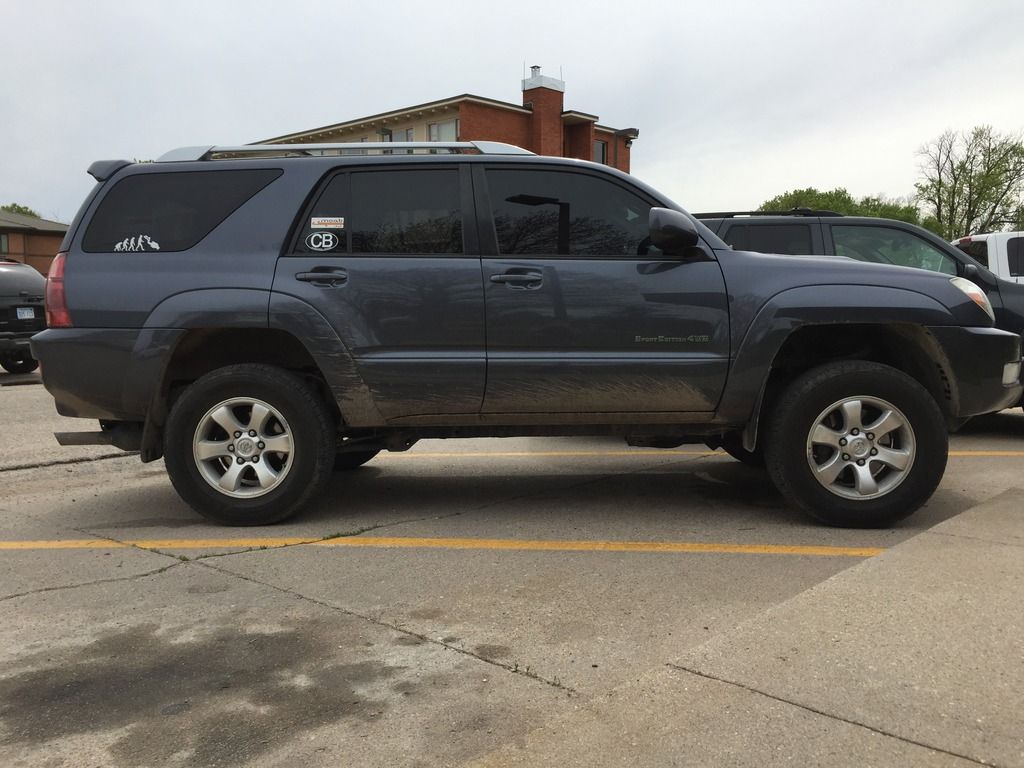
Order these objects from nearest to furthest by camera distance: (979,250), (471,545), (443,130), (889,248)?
(471,545) < (889,248) < (979,250) < (443,130)

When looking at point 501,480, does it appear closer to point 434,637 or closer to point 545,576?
point 545,576

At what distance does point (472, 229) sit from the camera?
→ 478cm

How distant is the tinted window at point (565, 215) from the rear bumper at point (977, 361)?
5.73 ft

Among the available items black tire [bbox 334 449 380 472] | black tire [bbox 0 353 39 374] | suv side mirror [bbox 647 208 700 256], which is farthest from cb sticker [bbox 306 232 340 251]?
black tire [bbox 0 353 39 374]

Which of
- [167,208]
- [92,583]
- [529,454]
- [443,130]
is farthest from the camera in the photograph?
[443,130]

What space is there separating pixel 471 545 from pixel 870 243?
16.3 feet

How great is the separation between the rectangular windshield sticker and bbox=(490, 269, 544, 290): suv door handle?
92 centimetres

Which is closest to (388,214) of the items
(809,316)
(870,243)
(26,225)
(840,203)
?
(809,316)

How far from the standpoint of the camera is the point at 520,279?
468 cm

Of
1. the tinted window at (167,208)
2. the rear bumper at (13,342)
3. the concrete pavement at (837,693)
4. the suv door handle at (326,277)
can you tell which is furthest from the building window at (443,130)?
the concrete pavement at (837,693)

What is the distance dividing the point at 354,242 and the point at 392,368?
75 cm

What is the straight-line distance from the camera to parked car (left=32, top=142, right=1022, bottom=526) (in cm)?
467

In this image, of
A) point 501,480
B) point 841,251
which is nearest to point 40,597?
point 501,480

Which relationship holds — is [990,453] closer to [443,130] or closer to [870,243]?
[870,243]
